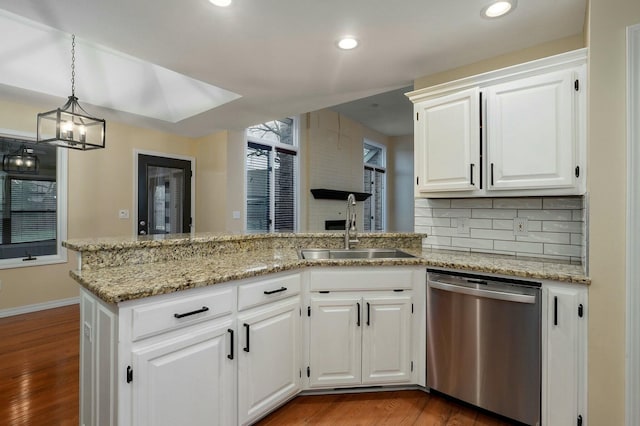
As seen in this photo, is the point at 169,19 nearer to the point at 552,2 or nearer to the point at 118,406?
the point at 118,406

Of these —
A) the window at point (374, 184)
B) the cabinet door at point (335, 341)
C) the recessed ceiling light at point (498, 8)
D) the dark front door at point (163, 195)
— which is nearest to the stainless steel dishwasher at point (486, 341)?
the cabinet door at point (335, 341)

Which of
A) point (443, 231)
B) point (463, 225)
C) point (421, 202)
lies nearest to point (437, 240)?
point (443, 231)

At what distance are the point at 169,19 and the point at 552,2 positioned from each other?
88.1 inches

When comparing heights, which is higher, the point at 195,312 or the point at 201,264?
the point at 201,264

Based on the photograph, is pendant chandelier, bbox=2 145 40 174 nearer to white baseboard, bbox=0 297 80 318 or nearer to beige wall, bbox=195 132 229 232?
white baseboard, bbox=0 297 80 318

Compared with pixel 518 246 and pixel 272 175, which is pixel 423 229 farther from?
pixel 272 175

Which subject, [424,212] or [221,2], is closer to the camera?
[221,2]

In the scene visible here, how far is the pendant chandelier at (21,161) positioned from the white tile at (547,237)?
16.6 ft

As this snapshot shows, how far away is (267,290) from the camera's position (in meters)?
1.79

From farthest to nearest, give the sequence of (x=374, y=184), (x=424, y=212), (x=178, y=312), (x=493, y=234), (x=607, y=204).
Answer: (x=374, y=184) < (x=424, y=212) < (x=493, y=234) < (x=607, y=204) < (x=178, y=312)

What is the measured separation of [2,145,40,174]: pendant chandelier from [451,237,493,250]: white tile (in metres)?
4.65

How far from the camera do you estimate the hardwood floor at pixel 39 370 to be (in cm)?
189

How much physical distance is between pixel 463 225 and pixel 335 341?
4.46 ft

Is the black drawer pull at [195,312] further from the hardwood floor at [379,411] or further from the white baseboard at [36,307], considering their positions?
the white baseboard at [36,307]
